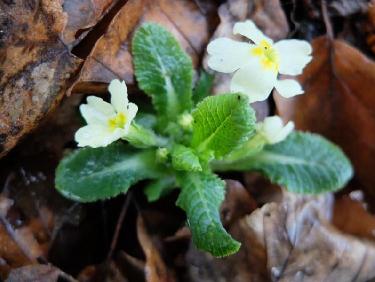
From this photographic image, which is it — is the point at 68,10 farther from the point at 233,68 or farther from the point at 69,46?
the point at 233,68

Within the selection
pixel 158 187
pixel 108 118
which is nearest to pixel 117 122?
pixel 108 118

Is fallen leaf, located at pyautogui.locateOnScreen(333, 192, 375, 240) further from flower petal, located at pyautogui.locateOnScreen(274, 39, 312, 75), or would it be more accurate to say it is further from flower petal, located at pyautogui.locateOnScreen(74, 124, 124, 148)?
flower petal, located at pyautogui.locateOnScreen(74, 124, 124, 148)

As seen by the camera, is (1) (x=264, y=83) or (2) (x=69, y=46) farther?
(2) (x=69, y=46)

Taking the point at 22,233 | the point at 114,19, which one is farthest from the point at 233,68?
the point at 22,233

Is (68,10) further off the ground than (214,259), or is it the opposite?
(68,10)

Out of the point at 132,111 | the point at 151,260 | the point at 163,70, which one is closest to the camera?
the point at 132,111

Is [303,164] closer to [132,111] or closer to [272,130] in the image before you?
[272,130]
